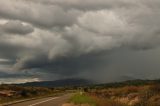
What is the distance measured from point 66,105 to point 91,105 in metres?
5.35

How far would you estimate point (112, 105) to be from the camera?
29.8 m

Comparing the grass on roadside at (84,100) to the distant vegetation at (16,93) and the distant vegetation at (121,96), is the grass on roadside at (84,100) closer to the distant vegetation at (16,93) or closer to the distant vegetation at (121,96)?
the distant vegetation at (121,96)

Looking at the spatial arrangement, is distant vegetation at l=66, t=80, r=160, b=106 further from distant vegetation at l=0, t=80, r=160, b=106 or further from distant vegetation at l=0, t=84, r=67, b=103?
distant vegetation at l=0, t=84, r=67, b=103

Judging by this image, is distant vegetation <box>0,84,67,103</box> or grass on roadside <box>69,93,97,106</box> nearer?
grass on roadside <box>69,93,97,106</box>

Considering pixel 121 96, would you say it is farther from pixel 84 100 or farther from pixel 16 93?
pixel 16 93

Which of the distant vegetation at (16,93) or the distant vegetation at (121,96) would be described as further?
the distant vegetation at (16,93)

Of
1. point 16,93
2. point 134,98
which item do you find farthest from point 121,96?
point 16,93

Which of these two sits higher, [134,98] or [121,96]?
[121,96]

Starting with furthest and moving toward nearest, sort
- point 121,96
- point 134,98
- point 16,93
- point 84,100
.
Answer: point 16,93 → point 121,96 → point 134,98 → point 84,100

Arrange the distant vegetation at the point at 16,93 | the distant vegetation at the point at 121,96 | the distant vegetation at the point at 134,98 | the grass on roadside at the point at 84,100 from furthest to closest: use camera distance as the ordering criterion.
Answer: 1. the distant vegetation at the point at 16,93
2. the grass on roadside at the point at 84,100
3. the distant vegetation at the point at 121,96
4. the distant vegetation at the point at 134,98

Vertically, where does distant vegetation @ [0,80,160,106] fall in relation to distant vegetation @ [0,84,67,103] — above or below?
below

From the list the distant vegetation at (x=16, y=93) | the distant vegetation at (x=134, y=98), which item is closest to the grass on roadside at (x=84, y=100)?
the distant vegetation at (x=134, y=98)

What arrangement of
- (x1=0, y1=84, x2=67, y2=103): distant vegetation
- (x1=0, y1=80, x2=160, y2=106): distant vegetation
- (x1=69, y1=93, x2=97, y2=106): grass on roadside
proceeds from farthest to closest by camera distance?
(x1=0, y1=84, x2=67, y2=103): distant vegetation → (x1=69, y1=93, x2=97, y2=106): grass on roadside → (x1=0, y1=80, x2=160, y2=106): distant vegetation

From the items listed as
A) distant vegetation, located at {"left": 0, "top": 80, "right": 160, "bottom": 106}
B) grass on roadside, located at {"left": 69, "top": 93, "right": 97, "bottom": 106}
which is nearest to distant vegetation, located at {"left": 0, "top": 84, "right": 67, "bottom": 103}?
distant vegetation, located at {"left": 0, "top": 80, "right": 160, "bottom": 106}
